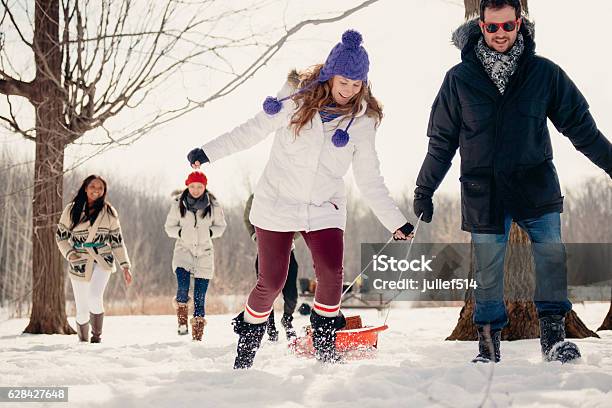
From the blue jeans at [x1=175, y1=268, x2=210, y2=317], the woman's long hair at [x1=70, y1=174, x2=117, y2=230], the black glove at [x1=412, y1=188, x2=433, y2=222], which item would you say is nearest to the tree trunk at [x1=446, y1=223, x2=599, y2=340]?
the black glove at [x1=412, y1=188, x2=433, y2=222]

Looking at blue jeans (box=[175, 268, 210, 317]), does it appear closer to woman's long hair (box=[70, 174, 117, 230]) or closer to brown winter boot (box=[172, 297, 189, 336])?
brown winter boot (box=[172, 297, 189, 336])

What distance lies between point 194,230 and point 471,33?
3.76m

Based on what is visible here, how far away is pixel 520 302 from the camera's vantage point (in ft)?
16.0

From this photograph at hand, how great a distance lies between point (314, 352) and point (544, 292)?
49.3 inches

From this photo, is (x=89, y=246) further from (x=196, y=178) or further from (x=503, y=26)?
(x=503, y=26)

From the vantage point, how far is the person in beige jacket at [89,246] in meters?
5.92

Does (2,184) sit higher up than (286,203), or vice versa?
(2,184)

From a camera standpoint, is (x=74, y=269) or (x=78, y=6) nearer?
(x=74, y=269)

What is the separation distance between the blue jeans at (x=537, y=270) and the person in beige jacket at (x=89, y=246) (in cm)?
347

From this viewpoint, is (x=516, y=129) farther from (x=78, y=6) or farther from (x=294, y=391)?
(x=78, y=6)

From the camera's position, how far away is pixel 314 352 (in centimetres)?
371

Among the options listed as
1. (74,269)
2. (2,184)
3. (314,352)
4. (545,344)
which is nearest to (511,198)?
(545,344)

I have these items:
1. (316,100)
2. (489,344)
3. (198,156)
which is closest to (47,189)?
(198,156)

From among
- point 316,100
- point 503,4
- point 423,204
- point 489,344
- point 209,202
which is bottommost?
point 489,344
